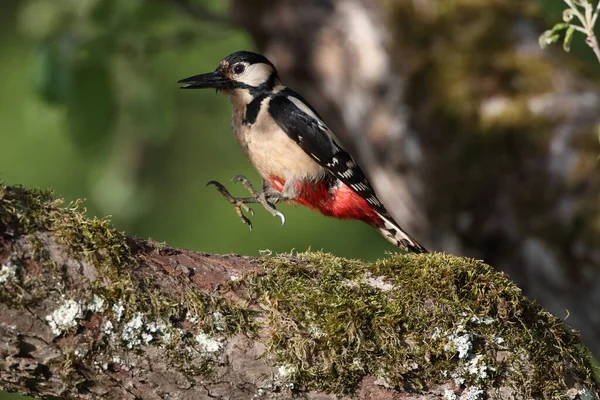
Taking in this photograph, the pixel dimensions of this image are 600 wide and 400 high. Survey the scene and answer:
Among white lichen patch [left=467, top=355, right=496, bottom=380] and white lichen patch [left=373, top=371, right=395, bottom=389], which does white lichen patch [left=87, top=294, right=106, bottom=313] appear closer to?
white lichen patch [left=373, top=371, right=395, bottom=389]

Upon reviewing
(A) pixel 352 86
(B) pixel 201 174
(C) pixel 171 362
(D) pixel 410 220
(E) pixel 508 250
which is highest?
(B) pixel 201 174

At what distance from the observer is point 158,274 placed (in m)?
2.24

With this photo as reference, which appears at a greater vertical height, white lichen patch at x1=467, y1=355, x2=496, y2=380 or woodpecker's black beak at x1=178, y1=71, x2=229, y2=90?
woodpecker's black beak at x1=178, y1=71, x2=229, y2=90

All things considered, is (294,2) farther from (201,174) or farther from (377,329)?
(201,174)

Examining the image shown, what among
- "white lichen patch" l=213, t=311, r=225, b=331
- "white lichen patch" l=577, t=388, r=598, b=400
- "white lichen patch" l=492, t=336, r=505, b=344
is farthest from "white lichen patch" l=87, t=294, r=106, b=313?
"white lichen patch" l=577, t=388, r=598, b=400

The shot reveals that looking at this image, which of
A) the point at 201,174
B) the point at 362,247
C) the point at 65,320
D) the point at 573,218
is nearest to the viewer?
the point at 65,320

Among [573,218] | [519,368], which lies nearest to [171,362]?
[519,368]

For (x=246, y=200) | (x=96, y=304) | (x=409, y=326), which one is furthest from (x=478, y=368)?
(x=246, y=200)

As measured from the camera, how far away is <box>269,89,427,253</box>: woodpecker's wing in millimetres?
4195

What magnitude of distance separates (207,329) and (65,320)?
362mm

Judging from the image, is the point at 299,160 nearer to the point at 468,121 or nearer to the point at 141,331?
the point at 468,121

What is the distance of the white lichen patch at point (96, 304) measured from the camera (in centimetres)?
205

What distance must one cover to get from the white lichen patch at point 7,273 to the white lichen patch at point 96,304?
19 centimetres

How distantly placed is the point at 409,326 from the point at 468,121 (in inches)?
81.3
